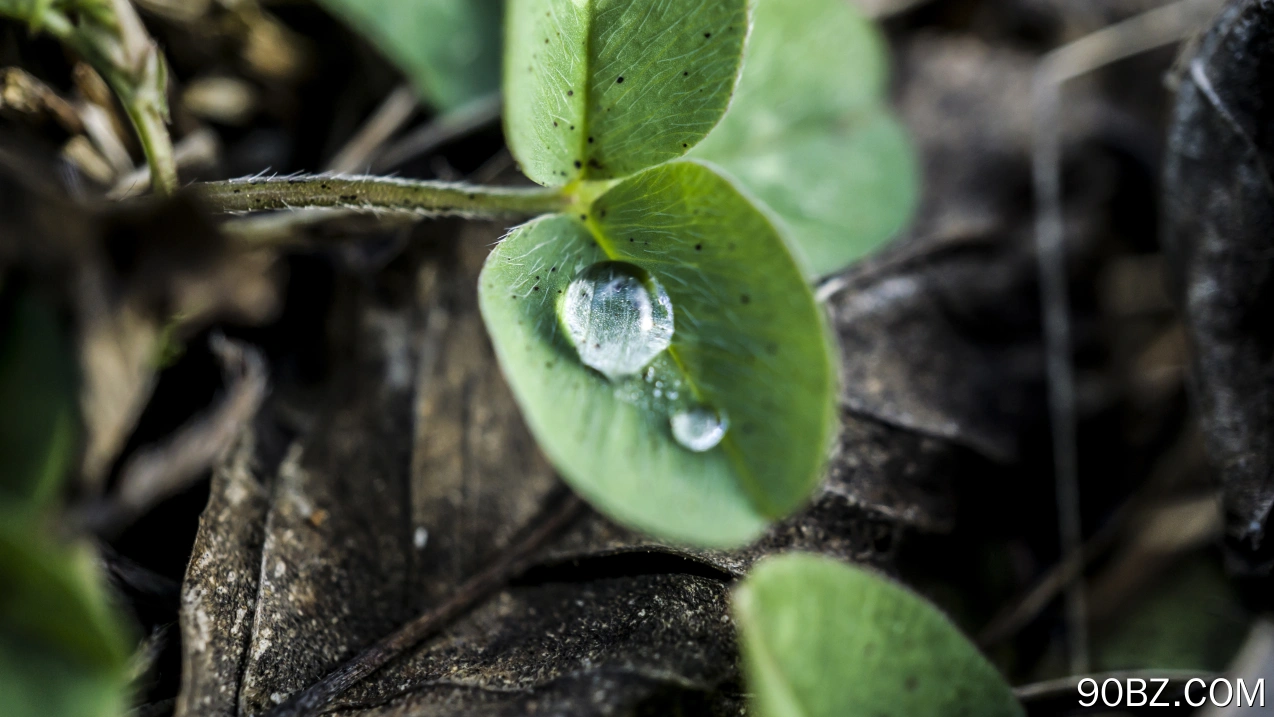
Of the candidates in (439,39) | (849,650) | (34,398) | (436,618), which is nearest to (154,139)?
(34,398)

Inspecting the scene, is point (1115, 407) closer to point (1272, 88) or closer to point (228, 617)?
point (1272, 88)

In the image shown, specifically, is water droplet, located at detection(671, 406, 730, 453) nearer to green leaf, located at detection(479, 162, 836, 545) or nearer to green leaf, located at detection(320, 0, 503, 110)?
green leaf, located at detection(479, 162, 836, 545)

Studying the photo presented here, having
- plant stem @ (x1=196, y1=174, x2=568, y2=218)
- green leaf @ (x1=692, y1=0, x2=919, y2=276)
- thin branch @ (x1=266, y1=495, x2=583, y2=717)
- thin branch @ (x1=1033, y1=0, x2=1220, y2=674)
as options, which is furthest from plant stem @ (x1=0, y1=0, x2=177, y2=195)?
thin branch @ (x1=1033, y1=0, x2=1220, y2=674)

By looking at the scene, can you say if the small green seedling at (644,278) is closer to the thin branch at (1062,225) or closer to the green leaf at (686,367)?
the green leaf at (686,367)

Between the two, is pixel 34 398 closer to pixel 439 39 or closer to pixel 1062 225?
pixel 439 39

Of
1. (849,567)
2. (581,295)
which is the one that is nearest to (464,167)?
(581,295)
